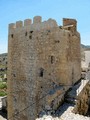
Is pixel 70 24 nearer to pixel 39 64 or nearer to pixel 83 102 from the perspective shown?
pixel 39 64

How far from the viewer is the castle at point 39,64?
14.3 meters

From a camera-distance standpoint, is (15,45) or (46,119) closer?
(46,119)

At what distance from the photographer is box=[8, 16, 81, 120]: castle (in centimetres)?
1428

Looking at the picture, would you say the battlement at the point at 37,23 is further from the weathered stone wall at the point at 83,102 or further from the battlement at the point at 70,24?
the weathered stone wall at the point at 83,102

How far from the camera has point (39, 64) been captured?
1477 cm

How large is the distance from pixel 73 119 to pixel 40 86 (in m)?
4.50

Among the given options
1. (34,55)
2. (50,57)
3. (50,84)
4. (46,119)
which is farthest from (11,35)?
(46,119)

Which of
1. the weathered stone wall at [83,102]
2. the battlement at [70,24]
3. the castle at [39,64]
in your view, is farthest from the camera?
the battlement at [70,24]

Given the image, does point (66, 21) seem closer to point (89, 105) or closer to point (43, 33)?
point (43, 33)

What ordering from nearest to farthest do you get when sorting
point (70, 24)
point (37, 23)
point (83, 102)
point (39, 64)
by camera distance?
point (83, 102), point (39, 64), point (37, 23), point (70, 24)

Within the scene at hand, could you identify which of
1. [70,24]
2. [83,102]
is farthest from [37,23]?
[83,102]

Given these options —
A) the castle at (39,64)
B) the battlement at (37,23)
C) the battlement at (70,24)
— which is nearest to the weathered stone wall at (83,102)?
the castle at (39,64)

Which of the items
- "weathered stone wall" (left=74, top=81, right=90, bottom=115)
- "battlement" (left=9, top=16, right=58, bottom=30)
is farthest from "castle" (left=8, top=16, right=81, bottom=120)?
"weathered stone wall" (left=74, top=81, right=90, bottom=115)

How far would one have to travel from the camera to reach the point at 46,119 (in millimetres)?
10844
